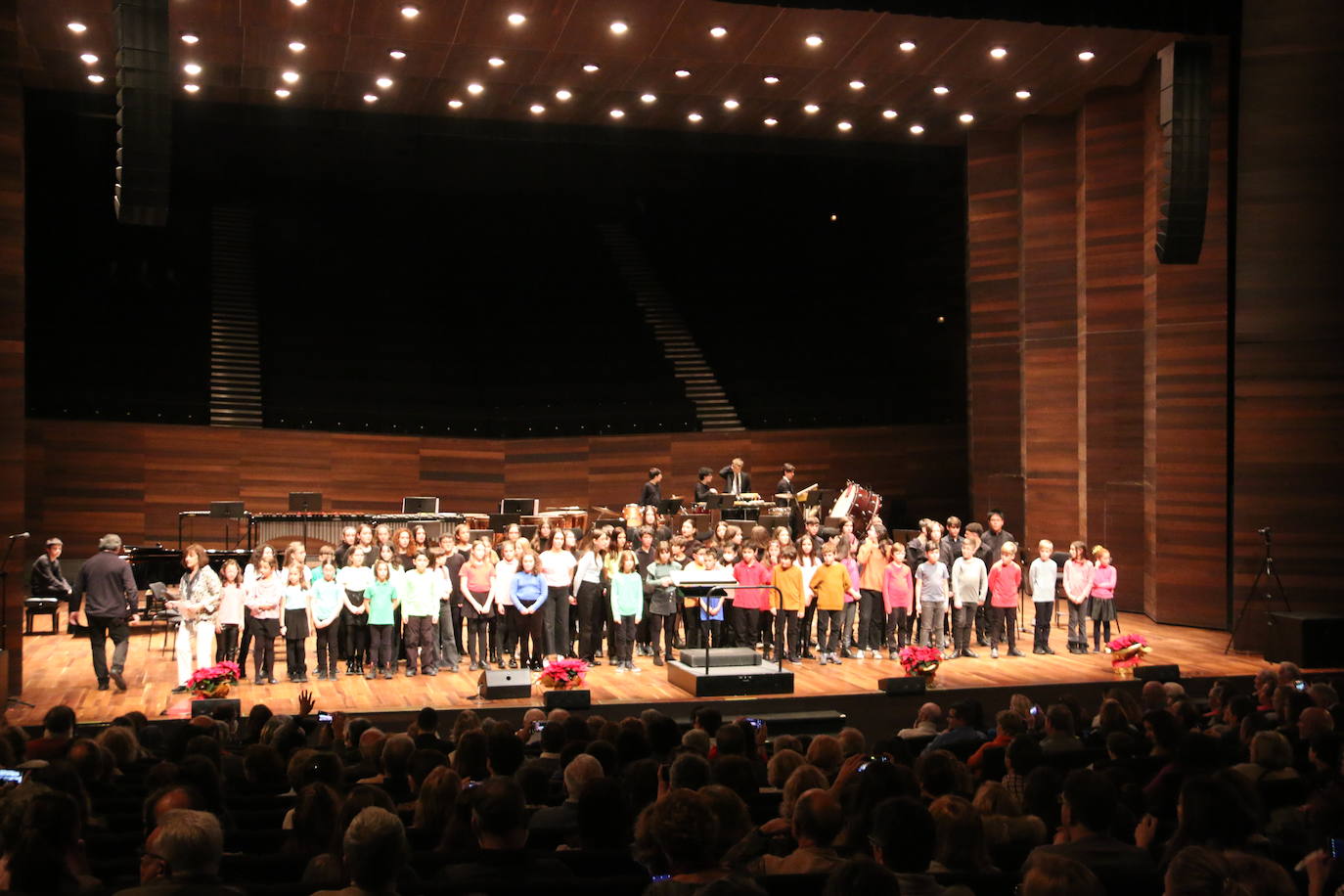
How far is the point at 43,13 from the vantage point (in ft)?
47.2

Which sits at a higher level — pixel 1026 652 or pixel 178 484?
pixel 178 484

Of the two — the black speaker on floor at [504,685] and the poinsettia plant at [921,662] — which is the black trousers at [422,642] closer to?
the black speaker on floor at [504,685]

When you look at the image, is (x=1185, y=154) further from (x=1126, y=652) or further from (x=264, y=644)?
(x=264, y=644)

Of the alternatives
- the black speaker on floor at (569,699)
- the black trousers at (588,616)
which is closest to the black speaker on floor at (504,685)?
the black speaker on floor at (569,699)

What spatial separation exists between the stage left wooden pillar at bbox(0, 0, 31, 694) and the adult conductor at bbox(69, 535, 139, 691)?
65 cm

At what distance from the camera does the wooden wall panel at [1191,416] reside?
15.4 meters

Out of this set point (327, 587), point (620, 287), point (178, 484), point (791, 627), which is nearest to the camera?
point (327, 587)

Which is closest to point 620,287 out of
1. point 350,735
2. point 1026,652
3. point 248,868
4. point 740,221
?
point 740,221

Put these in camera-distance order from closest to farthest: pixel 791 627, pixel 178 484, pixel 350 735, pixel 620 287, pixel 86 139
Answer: pixel 350 735 → pixel 791 627 → pixel 178 484 → pixel 86 139 → pixel 620 287

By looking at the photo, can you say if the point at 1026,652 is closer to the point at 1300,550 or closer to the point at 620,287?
the point at 1300,550

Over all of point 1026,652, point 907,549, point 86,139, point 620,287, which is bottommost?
point 1026,652

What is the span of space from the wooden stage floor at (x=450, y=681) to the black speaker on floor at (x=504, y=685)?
3.0 inches

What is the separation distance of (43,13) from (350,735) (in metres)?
11.0

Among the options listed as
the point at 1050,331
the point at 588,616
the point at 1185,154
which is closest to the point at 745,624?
the point at 588,616
